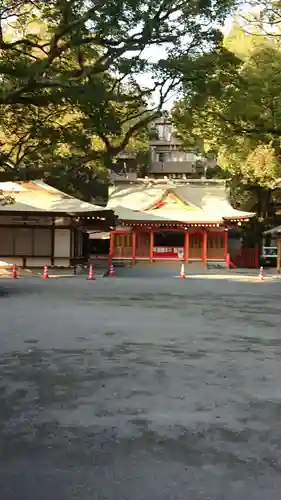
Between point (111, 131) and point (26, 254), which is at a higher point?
point (111, 131)

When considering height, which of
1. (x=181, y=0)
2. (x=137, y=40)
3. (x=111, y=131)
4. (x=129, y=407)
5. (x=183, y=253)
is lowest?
(x=183, y=253)

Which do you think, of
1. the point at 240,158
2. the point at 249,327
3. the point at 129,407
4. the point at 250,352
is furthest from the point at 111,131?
the point at 240,158

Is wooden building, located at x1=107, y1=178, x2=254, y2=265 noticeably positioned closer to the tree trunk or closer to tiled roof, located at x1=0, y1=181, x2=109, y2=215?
the tree trunk

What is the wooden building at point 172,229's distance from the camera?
44188 mm

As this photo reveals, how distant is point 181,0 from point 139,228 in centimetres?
3100

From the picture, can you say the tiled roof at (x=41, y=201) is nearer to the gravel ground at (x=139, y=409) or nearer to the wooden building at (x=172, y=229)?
the wooden building at (x=172, y=229)

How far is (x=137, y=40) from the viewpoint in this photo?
13367mm

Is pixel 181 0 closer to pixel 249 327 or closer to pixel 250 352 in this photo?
pixel 249 327

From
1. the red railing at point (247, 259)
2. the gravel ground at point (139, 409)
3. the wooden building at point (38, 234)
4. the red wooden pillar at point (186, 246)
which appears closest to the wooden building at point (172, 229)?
the red wooden pillar at point (186, 246)

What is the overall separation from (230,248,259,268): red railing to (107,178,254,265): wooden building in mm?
5406

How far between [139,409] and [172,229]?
39155 mm

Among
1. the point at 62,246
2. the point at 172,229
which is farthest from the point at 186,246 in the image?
the point at 62,246

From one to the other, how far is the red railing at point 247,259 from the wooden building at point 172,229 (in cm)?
541

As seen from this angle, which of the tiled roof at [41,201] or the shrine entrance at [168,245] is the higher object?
the tiled roof at [41,201]
